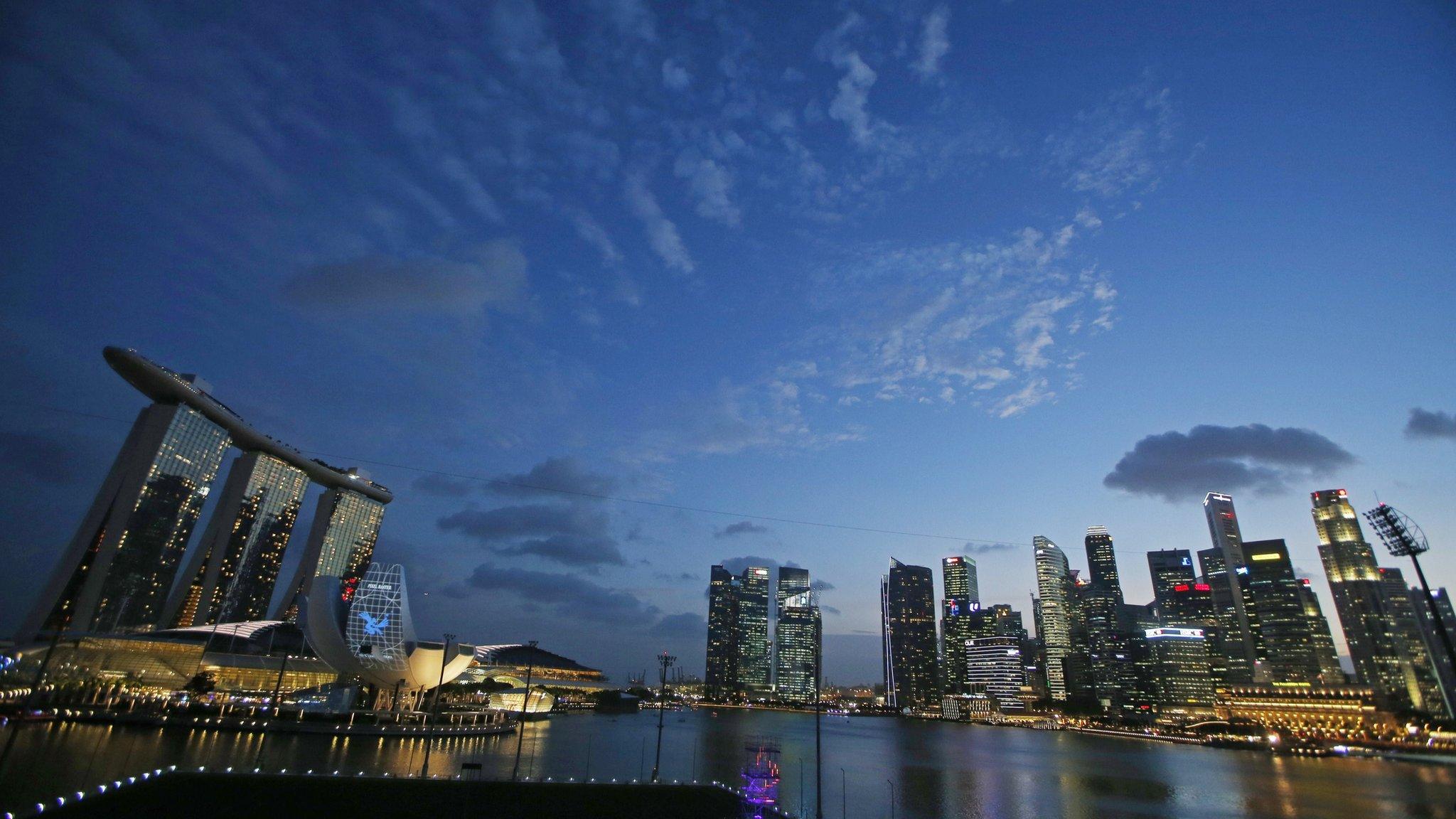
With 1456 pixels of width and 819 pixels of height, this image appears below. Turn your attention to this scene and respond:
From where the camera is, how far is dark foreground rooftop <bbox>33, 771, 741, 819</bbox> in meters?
23.1

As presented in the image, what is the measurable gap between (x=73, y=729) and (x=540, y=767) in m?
34.8

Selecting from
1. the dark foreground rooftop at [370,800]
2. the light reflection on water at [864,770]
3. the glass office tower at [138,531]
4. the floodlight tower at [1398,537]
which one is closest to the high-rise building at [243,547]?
the glass office tower at [138,531]

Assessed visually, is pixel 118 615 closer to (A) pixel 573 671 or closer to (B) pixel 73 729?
(B) pixel 73 729

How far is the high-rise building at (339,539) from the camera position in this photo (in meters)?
145

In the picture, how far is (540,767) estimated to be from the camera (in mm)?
47000

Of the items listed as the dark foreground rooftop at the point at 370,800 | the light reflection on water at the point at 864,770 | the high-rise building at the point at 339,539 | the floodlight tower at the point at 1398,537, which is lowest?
the light reflection on water at the point at 864,770

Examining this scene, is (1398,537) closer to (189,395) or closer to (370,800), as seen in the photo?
(370,800)

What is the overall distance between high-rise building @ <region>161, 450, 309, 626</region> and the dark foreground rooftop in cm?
10166

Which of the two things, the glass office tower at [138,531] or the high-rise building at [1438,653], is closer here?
the glass office tower at [138,531]

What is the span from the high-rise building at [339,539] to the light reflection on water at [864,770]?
83886mm

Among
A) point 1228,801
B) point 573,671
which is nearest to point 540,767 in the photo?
point 1228,801

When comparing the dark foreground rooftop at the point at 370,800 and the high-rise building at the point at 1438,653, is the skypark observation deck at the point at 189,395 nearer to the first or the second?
the dark foreground rooftop at the point at 370,800

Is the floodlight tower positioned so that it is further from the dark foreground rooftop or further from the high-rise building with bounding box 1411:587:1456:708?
the high-rise building with bounding box 1411:587:1456:708

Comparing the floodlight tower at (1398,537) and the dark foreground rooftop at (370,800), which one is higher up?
the floodlight tower at (1398,537)
